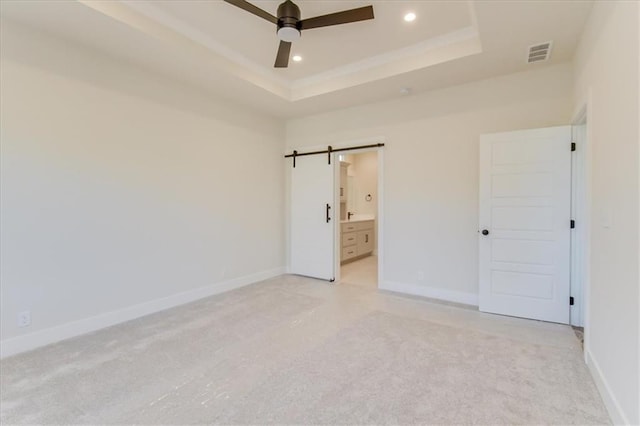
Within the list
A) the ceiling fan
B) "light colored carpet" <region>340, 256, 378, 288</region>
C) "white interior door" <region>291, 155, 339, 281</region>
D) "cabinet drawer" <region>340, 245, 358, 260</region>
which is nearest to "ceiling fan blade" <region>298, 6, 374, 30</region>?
the ceiling fan

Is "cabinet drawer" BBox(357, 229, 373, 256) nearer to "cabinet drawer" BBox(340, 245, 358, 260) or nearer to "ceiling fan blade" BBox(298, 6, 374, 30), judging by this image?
"cabinet drawer" BBox(340, 245, 358, 260)

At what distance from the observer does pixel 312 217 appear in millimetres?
5129

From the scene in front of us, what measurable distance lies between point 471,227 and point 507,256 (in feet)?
1.72

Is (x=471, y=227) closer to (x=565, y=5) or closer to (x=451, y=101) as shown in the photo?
(x=451, y=101)

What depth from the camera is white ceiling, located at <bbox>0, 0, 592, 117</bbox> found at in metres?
2.48

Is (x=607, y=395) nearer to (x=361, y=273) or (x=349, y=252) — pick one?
(x=361, y=273)

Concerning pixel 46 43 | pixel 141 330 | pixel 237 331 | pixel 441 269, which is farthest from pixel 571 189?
pixel 46 43

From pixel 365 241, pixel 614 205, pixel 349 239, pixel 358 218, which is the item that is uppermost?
pixel 614 205

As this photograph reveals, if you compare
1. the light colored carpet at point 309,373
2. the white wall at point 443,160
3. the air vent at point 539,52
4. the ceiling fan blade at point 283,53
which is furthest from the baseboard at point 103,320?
the air vent at point 539,52

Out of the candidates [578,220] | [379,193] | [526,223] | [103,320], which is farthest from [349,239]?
[103,320]

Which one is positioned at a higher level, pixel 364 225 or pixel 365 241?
pixel 364 225

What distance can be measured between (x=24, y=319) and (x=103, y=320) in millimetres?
607

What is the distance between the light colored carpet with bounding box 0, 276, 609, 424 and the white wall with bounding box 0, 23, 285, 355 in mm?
431

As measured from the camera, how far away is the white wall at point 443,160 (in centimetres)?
341
